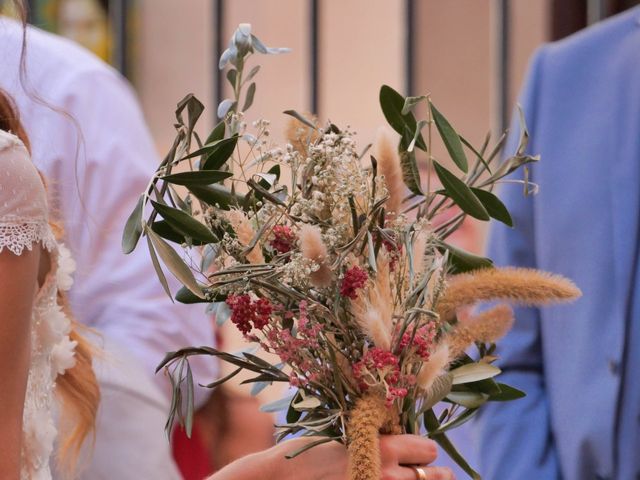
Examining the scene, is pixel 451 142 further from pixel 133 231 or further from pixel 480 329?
pixel 133 231

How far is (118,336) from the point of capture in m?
2.40

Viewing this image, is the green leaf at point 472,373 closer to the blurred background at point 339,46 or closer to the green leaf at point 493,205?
the green leaf at point 493,205

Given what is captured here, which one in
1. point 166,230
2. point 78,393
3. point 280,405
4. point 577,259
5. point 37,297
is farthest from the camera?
point 577,259

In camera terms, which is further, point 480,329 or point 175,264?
point 480,329

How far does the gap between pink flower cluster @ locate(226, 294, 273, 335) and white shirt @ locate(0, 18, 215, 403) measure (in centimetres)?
107

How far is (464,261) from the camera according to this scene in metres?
1.43

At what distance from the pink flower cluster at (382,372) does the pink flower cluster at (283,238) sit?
0.14m

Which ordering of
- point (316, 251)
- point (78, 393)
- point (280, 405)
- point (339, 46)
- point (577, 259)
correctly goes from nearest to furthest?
point (316, 251) < point (280, 405) < point (78, 393) < point (577, 259) < point (339, 46)

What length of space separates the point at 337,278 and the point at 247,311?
0.10m

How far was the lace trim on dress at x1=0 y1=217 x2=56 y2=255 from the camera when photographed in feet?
4.66

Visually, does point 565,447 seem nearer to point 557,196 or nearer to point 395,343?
point 557,196

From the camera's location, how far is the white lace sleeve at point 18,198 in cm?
143

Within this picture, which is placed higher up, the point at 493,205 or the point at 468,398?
the point at 493,205

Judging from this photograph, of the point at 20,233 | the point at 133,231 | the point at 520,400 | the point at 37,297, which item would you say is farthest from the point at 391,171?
the point at 520,400
